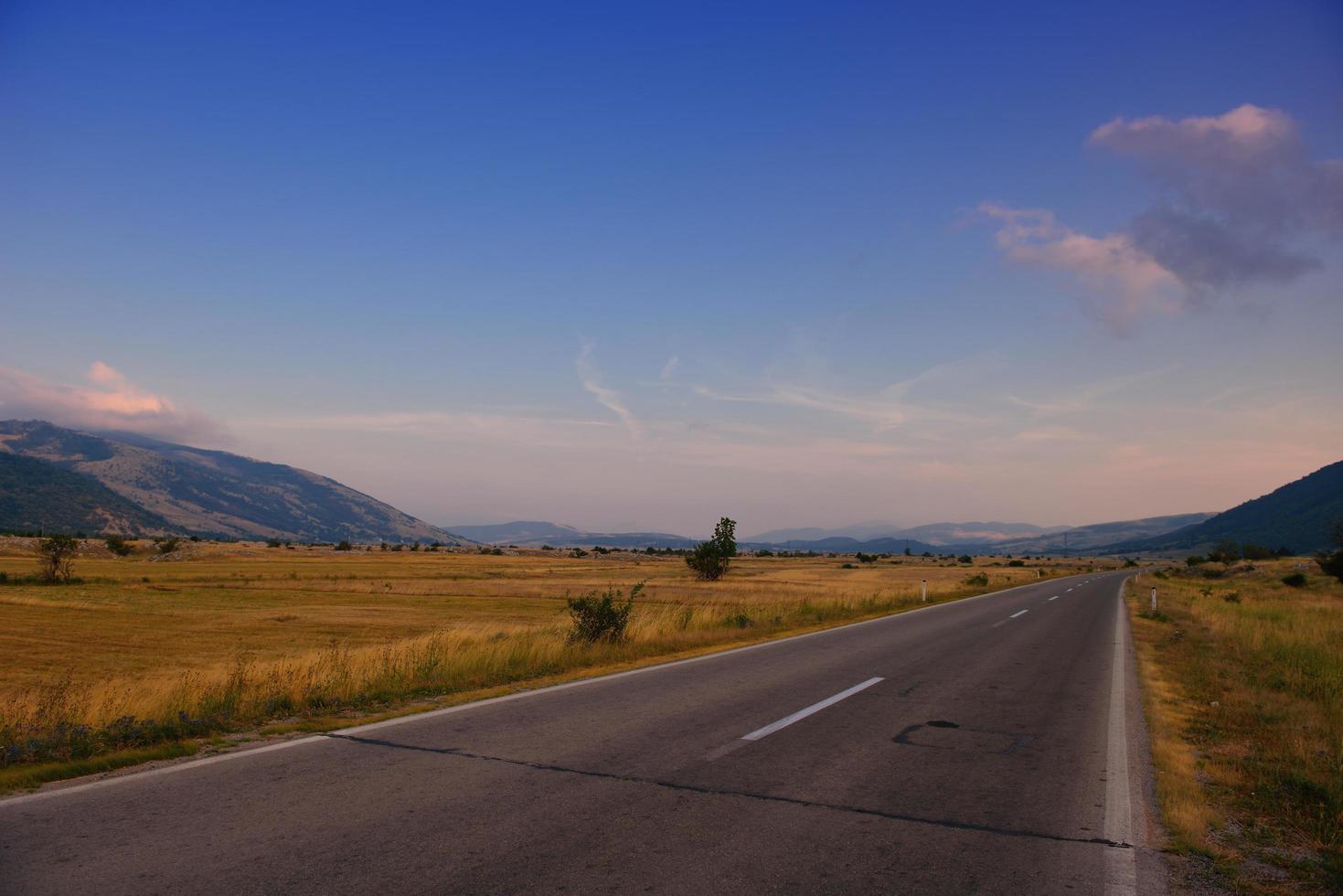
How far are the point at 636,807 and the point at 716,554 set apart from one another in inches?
2619

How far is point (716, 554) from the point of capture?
71.6 meters

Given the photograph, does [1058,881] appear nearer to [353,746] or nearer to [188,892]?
[188,892]

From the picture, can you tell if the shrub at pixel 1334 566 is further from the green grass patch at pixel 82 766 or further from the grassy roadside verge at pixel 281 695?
the green grass patch at pixel 82 766

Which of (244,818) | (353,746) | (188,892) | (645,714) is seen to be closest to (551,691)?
(645,714)

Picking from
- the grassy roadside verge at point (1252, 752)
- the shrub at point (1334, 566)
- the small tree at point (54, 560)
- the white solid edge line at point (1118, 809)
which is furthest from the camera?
the small tree at point (54, 560)

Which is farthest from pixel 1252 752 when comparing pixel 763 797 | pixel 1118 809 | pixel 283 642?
pixel 283 642

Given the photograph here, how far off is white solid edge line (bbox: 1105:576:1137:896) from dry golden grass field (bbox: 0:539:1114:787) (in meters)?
7.40

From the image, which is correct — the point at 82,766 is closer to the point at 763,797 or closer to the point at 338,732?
the point at 338,732

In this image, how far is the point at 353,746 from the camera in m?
7.33

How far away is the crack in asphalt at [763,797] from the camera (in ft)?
18.0

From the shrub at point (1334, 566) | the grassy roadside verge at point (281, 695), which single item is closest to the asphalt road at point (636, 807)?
the grassy roadside verge at point (281, 695)

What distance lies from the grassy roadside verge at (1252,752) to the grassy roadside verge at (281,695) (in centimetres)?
778

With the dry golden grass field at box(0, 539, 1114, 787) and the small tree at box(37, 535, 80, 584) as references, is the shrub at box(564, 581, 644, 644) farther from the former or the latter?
the small tree at box(37, 535, 80, 584)

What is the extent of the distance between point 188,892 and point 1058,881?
508cm
